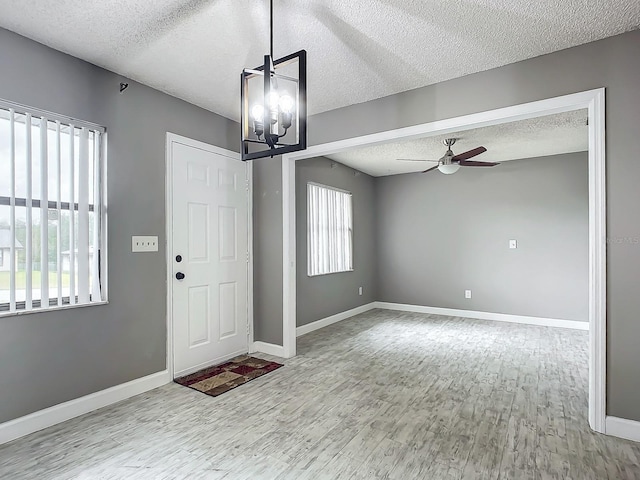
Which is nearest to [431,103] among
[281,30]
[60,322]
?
[281,30]

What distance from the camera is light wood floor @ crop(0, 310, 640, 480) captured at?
1914mm

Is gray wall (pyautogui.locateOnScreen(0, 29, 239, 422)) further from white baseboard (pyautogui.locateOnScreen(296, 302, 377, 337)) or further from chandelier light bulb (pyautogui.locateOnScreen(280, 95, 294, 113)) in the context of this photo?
white baseboard (pyautogui.locateOnScreen(296, 302, 377, 337))

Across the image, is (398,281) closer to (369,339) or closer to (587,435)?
(369,339)

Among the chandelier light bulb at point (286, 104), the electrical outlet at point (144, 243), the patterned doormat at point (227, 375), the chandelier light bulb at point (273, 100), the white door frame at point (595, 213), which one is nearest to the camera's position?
the chandelier light bulb at point (273, 100)

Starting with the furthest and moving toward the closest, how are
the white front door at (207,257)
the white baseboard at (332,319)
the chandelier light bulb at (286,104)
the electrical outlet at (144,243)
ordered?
the white baseboard at (332,319) → the white front door at (207,257) → the electrical outlet at (144,243) → the chandelier light bulb at (286,104)

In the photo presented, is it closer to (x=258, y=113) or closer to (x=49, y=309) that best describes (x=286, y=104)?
(x=258, y=113)

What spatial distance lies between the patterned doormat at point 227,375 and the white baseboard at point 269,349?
199 millimetres

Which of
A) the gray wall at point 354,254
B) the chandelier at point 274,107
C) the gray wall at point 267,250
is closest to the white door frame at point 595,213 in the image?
the chandelier at point 274,107

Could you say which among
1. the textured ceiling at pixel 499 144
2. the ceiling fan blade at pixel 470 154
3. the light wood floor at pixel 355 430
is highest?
the textured ceiling at pixel 499 144

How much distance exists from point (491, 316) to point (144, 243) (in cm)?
514

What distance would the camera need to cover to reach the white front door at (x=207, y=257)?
10.6 feet

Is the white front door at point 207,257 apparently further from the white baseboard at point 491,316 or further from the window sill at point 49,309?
the white baseboard at point 491,316

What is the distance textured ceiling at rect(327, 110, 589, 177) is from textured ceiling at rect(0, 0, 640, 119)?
1108 millimetres

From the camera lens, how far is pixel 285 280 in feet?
12.5
